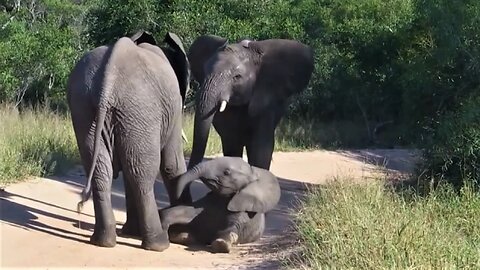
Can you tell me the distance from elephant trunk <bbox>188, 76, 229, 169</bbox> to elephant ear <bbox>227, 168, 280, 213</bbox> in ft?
4.89

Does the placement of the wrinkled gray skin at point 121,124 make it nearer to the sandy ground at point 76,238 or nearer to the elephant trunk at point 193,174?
the sandy ground at point 76,238

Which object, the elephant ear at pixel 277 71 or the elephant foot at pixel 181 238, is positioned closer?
the elephant foot at pixel 181 238

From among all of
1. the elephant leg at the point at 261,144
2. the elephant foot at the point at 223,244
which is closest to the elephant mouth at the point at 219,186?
the elephant foot at the point at 223,244

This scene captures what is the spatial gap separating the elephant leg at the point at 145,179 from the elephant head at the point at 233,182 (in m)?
0.54

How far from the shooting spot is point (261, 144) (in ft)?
33.7

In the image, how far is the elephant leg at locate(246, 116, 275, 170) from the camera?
33.7 ft

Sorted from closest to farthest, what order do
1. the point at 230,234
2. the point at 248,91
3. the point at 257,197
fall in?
the point at 230,234, the point at 257,197, the point at 248,91

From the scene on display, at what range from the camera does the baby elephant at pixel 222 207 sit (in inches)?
323

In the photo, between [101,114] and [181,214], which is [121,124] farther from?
[181,214]

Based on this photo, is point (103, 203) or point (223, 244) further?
point (223, 244)

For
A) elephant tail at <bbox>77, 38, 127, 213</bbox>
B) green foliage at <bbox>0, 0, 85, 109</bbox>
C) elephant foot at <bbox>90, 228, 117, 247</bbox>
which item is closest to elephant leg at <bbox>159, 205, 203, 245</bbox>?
elephant foot at <bbox>90, 228, 117, 247</bbox>

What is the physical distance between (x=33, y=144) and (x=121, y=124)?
5.32 m

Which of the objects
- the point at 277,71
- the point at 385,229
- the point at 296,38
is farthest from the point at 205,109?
the point at 296,38

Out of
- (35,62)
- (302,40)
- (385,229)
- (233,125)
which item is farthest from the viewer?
(302,40)
